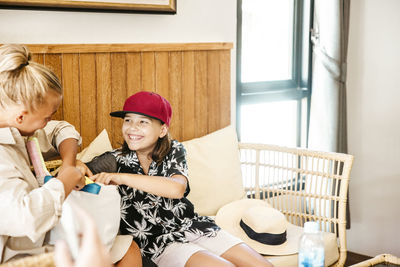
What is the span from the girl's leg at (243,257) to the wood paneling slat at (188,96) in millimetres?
846

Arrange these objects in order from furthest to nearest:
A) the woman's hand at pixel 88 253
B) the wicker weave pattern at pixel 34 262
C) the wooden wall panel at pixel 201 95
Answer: the wooden wall panel at pixel 201 95 < the wicker weave pattern at pixel 34 262 < the woman's hand at pixel 88 253

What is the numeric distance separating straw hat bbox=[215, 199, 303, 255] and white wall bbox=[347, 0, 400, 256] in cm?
129

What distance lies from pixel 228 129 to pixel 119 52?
0.68 metres

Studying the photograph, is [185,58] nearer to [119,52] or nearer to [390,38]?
[119,52]

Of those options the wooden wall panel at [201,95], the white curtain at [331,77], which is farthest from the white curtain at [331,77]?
the wooden wall panel at [201,95]

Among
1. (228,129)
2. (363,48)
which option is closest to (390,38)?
(363,48)

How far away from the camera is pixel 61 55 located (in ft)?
6.93

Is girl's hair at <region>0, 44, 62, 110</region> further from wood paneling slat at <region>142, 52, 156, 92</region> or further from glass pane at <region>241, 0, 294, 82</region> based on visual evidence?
glass pane at <region>241, 0, 294, 82</region>

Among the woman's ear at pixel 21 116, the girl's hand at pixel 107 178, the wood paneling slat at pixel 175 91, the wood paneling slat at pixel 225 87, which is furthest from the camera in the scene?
the wood paneling slat at pixel 225 87

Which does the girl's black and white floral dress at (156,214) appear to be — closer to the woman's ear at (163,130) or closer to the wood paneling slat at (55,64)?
the woman's ear at (163,130)

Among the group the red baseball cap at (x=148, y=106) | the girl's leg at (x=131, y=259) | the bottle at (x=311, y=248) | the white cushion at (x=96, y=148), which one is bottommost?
the girl's leg at (x=131, y=259)

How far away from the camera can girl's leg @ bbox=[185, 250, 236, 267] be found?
69.7 inches

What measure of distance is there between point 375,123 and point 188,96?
1416 millimetres

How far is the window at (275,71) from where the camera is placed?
320 centimetres
